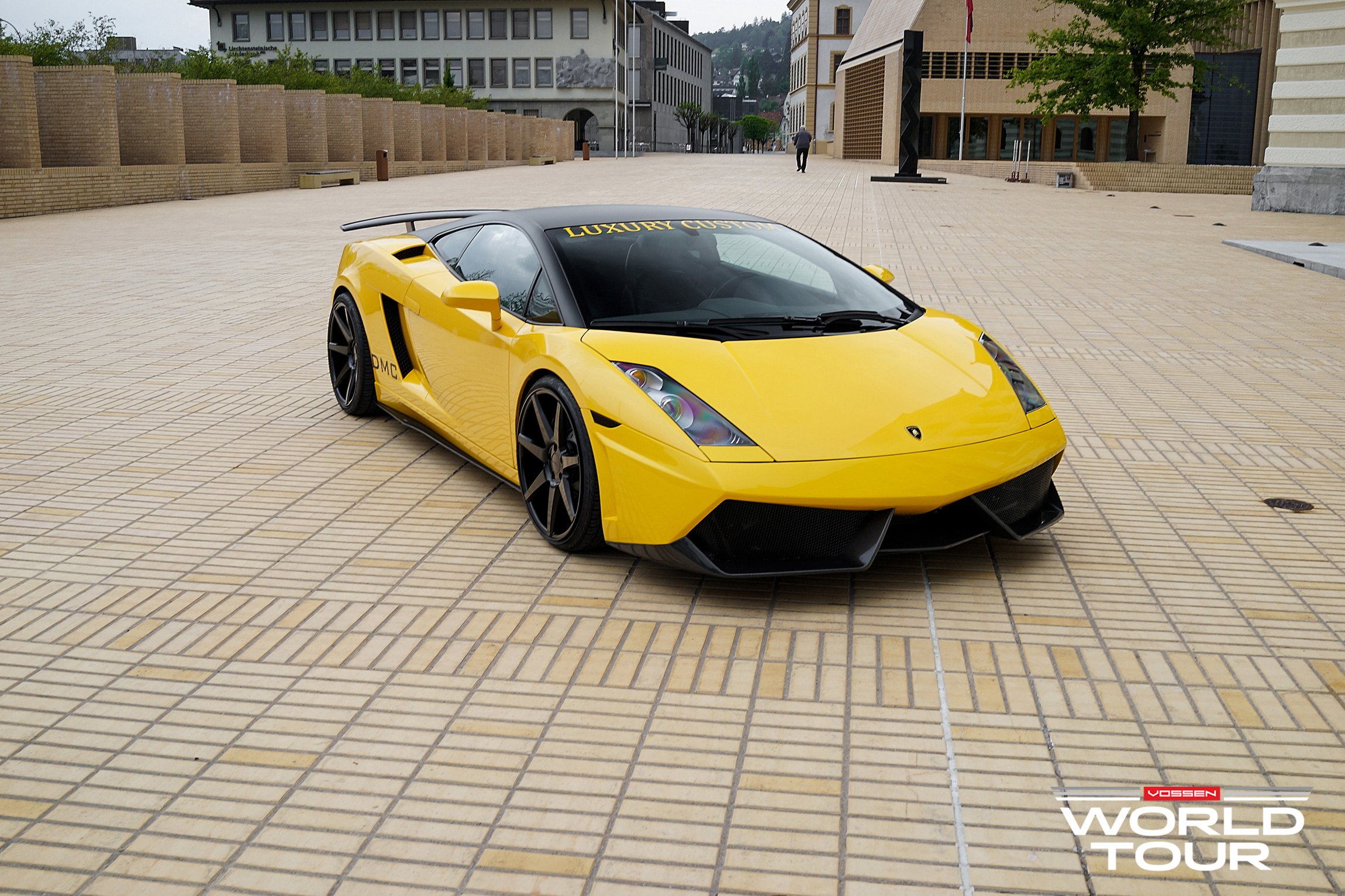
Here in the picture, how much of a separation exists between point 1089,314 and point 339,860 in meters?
8.93

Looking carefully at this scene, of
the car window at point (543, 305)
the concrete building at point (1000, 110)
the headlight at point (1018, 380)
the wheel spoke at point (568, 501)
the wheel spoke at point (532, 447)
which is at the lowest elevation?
the wheel spoke at point (568, 501)

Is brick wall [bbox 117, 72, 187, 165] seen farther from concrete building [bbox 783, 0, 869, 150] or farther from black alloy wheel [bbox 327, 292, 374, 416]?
concrete building [bbox 783, 0, 869, 150]

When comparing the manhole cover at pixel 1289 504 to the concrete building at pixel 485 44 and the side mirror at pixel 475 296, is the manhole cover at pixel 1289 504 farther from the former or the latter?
the concrete building at pixel 485 44

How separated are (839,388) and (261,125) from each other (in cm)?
3283

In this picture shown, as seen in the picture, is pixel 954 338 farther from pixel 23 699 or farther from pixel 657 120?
pixel 657 120

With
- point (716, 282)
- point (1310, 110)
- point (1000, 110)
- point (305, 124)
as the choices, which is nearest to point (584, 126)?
point (1000, 110)

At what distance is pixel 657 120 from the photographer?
389ft

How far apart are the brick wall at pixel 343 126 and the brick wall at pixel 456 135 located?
1072 centimetres

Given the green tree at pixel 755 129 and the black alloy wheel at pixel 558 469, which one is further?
the green tree at pixel 755 129

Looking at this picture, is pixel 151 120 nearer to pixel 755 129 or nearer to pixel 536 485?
pixel 536 485

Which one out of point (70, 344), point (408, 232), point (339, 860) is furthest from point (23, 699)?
point (70, 344)

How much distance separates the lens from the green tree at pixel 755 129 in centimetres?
16700

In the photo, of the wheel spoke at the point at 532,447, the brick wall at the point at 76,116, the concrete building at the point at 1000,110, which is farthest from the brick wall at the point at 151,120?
the concrete building at the point at 1000,110

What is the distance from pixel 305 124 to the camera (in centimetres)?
3634
